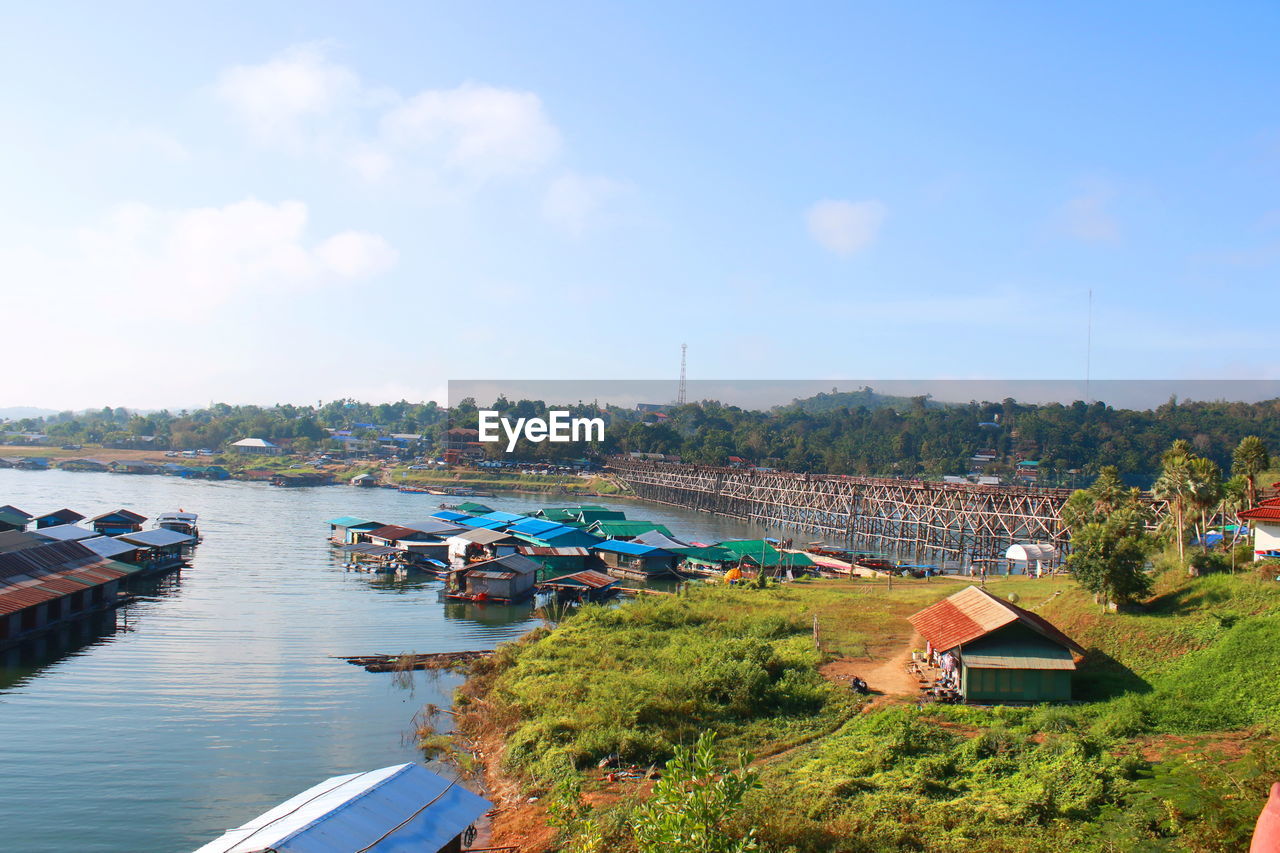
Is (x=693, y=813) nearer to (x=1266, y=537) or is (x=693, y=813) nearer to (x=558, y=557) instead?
(x=1266, y=537)

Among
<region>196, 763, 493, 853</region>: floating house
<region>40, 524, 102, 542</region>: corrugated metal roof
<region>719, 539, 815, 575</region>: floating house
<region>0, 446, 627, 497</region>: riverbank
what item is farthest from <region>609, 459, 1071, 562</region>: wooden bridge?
<region>40, 524, 102, 542</region>: corrugated metal roof

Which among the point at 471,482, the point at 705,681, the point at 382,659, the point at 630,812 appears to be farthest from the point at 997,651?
the point at 471,482

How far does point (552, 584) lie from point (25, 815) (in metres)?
24.9

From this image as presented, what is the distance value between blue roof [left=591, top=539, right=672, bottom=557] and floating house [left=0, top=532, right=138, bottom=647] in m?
22.7

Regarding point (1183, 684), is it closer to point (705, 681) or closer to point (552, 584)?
point (705, 681)

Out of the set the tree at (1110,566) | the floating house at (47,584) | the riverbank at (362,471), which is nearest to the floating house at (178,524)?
the floating house at (47,584)

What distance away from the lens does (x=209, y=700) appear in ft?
76.1

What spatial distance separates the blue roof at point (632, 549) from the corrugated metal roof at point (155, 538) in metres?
22.6

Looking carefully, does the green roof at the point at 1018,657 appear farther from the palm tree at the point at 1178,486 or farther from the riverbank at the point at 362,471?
the riverbank at the point at 362,471

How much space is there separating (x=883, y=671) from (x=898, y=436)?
105 m

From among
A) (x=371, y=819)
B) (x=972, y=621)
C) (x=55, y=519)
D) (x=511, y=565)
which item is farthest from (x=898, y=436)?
(x=371, y=819)

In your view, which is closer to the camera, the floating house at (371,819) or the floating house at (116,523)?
the floating house at (371,819)

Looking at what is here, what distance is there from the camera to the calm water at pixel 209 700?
1675cm

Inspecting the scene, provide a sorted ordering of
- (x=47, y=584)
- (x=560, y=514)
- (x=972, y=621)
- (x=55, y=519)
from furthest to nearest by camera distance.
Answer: (x=560, y=514)
(x=55, y=519)
(x=47, y=584)
(x=972, y=621)
